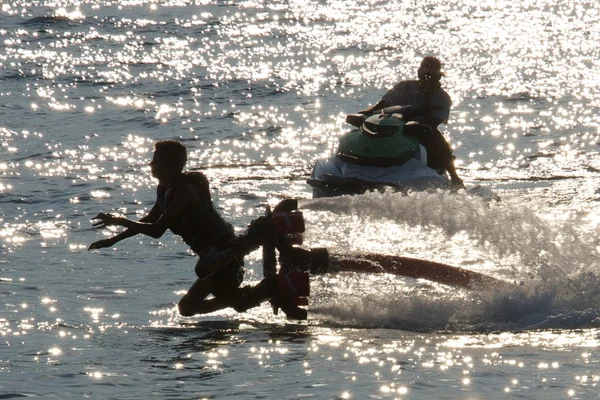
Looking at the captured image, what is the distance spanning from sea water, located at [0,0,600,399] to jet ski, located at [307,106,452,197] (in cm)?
21

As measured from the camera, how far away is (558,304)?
33.8ft

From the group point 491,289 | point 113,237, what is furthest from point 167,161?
point 491,289

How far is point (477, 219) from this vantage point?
584 inches

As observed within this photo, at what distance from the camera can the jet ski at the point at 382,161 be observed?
597 inches

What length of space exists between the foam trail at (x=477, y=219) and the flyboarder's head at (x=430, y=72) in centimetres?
137

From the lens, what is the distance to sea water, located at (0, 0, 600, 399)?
8.90 metres

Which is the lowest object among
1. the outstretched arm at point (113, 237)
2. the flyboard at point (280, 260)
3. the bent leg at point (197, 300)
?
the bent leg at point (197, 300)

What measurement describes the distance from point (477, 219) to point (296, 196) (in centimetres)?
306

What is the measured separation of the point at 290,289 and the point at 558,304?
2164 millimetres

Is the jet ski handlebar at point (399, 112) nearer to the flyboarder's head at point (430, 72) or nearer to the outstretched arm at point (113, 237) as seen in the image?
the flyboarder's head at point (430, 72)

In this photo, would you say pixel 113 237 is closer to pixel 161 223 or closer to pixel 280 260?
pixel 161 223

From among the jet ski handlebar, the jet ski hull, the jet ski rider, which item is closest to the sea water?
the jet ski hull

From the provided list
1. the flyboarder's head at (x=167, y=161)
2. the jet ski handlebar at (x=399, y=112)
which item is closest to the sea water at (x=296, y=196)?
the jet ski handlebar at (x=399, y=112)

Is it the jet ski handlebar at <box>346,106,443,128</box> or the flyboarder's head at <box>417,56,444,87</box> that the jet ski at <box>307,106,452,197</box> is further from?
the flyboarder's head at <box>417,56,444,87</box>
